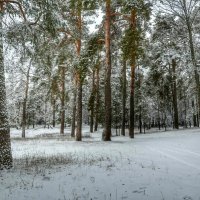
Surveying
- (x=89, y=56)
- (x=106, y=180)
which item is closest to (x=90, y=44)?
(x=89, y=56)

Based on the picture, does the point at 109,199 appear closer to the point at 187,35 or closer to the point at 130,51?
the point at 130,51

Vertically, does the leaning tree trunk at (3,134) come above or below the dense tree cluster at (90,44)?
below

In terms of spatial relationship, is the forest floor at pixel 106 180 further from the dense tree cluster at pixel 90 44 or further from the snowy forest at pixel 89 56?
the dense tree cluster at pixel 90 44

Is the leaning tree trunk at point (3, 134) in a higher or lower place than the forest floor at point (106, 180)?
higher

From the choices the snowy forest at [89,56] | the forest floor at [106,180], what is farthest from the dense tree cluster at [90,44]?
the forest floor at [106,180]

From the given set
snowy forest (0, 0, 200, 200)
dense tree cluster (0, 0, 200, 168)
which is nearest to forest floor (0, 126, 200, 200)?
snowy forest (0, 0, 200, 200)

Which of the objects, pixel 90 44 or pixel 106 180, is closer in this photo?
pixel 106 180

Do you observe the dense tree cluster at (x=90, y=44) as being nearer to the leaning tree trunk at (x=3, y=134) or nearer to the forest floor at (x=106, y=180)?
the leaning tree trunk at (x=3, y=134)

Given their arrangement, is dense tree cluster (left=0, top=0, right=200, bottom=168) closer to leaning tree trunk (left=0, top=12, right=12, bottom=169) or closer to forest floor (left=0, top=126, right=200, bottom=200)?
leaning tree trunk (left=0, top=12, right=12, bottom=169)

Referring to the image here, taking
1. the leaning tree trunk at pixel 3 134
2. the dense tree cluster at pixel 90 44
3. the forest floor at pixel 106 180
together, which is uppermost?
the dense tree cluster at pixel 90 44

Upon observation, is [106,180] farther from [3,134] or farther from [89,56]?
[89,56]

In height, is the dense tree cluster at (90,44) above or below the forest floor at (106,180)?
above

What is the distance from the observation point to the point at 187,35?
21891 millimetres

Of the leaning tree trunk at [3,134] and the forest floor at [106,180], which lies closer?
the forest floor at [106,180]
